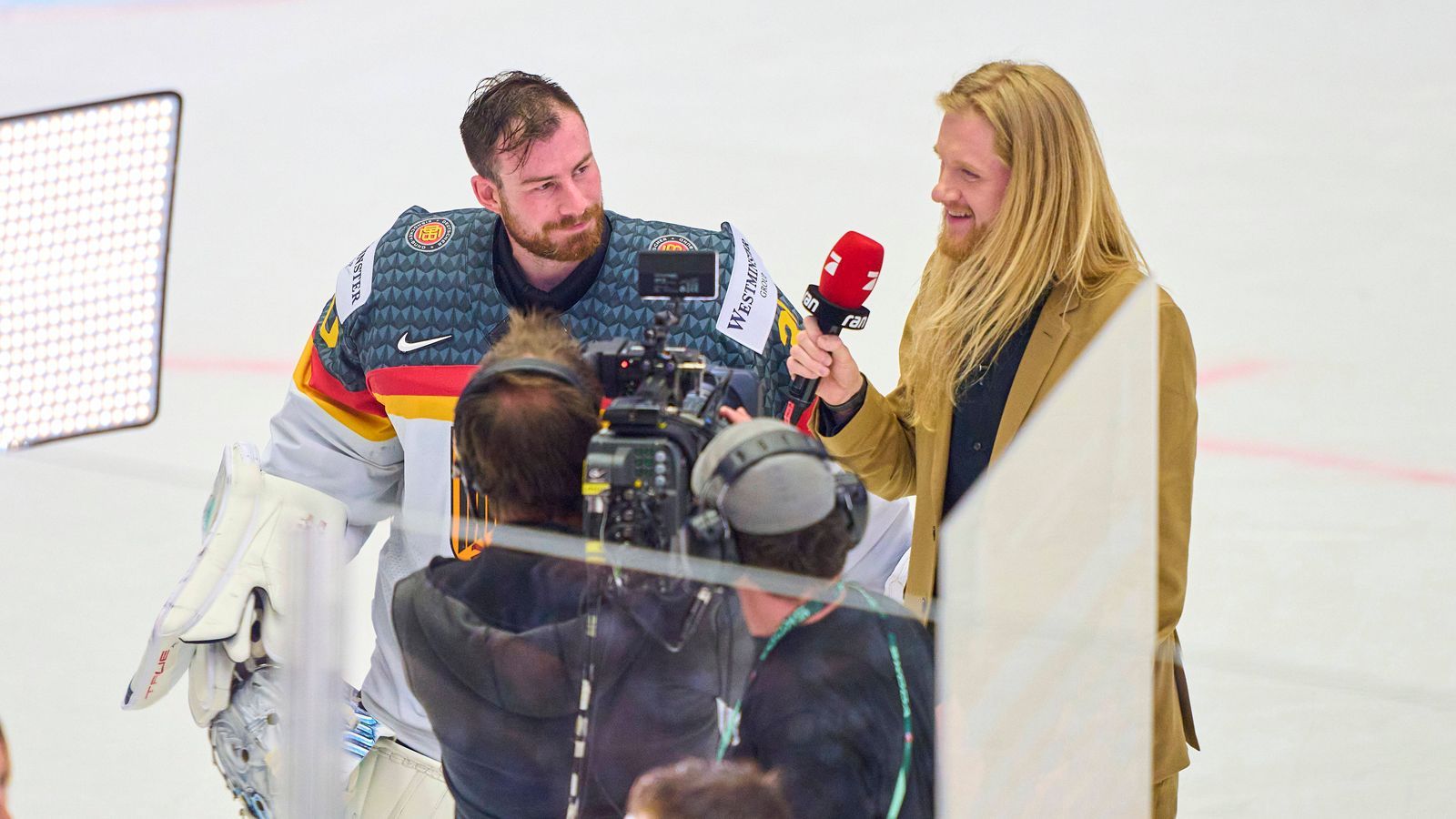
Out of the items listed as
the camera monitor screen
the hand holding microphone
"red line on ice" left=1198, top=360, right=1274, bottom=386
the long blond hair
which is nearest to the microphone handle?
the hand holding microphone

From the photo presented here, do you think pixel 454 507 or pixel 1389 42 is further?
pixel 1389 42

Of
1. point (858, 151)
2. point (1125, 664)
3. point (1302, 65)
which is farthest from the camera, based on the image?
point (1302, 65)

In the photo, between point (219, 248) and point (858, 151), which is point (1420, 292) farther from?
point (219, 248)

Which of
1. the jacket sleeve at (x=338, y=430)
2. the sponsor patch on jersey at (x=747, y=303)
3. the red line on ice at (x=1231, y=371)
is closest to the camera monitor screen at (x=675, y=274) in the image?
the sponsor patch on jersey at (x=747, y=303)

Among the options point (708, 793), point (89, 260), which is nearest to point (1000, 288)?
point (708, 793)

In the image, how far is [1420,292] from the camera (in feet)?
11.6

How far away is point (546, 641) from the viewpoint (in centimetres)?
133

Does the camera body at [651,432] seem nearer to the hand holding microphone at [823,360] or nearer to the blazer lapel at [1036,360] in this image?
the hand holding microphone at [823,360]

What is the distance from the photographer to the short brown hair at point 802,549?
1.20 metres

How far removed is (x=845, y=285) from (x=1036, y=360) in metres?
0.23

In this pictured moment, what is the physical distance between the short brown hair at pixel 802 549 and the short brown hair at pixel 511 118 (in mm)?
915

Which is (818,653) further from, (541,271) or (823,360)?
(541,271)

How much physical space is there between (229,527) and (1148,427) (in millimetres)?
966

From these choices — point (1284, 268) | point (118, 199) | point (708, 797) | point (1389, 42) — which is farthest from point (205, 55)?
point (708, 797)
